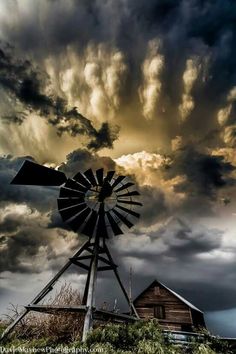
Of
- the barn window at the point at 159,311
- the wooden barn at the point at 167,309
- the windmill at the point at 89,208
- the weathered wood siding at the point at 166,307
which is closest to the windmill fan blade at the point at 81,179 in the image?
the windmill at the point at 89,208

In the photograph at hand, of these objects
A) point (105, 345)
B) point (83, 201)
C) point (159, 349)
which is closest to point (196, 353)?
point (159, 349)

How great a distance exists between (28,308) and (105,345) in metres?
3.86

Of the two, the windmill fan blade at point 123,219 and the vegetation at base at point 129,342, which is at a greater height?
the windmill fan blade at point 123,219

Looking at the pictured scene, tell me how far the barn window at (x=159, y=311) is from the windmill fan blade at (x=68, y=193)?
77.9 ft

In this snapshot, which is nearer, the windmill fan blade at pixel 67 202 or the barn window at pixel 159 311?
the windmill fan blade at pixel 67 202

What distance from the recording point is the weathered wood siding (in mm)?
28125

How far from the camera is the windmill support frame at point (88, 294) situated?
30.4 ft

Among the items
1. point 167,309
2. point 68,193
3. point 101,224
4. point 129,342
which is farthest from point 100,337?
point 167,309

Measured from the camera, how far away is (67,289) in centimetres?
1266

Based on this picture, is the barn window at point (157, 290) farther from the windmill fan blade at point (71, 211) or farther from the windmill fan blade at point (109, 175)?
the windmill fan blade at point (109, 175)

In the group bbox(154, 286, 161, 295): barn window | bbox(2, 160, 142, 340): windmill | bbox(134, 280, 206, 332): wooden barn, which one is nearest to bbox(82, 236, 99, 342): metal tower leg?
bbox(2, 160, 142, 340): windmill

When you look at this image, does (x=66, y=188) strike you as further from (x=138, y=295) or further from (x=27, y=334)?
(x=138, y=295)

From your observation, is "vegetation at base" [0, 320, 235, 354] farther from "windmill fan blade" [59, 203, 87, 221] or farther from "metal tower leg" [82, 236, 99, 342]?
"windmill fan blade" [59, 203, 87, 221]

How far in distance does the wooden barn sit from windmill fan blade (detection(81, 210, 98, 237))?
20306mm
